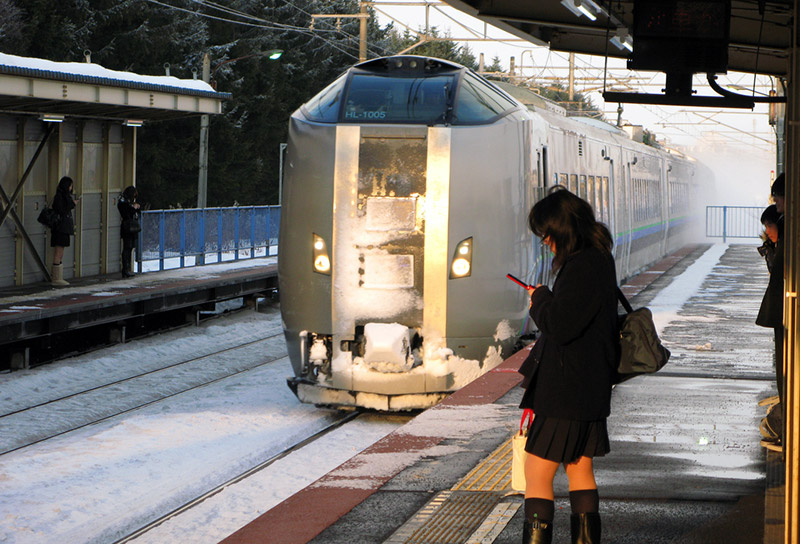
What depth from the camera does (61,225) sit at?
57.2ft

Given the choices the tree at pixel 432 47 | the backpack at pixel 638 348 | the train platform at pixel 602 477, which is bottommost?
the train platform at pixel 602 477

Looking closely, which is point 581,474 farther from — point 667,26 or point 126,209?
point 126,209

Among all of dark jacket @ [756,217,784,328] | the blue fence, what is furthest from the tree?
dark jacket @ [756,217,784,328]

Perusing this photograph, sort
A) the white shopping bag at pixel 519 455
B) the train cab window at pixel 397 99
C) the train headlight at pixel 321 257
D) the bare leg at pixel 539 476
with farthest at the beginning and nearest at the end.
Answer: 1. the train cab window at pixel 397 99
2. the train headlight at pixel 321 257
3. the white shopping bag at pixel 519 455
4. the bare leg at pixel 539 476

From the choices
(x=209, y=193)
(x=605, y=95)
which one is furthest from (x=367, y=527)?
(x=209, y=193)

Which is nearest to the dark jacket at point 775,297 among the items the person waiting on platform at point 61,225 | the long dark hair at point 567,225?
the long dark hair at point 567,225

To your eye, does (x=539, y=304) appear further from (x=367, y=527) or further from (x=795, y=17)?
(x=367, y=527)

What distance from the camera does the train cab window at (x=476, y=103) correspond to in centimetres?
1048

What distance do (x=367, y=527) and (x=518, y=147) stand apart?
560 centimetres

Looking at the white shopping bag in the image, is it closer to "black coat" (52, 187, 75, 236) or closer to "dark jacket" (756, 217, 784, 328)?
"dark jacket" (756, 217, 784, 328)

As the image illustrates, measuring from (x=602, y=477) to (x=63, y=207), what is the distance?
12.5 meters

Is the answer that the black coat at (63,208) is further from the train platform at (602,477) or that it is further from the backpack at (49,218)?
the train platform at (602,477)

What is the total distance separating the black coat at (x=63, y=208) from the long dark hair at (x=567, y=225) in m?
13.8

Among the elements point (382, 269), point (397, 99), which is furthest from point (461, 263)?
point (397, 99)
